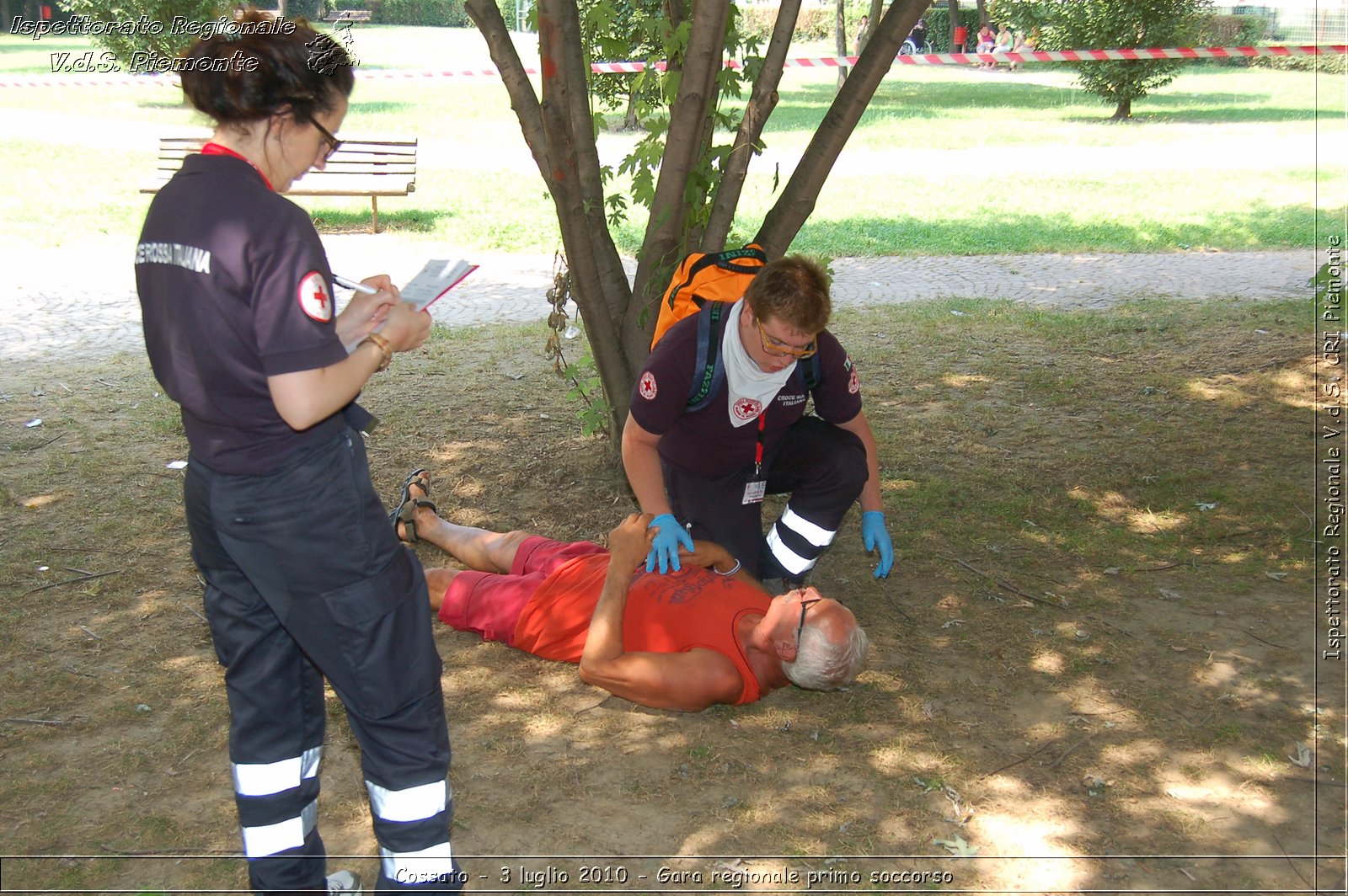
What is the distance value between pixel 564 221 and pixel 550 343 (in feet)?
2.76

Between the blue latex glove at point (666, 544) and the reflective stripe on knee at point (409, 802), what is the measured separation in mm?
1323

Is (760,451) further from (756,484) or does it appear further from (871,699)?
(871,699)

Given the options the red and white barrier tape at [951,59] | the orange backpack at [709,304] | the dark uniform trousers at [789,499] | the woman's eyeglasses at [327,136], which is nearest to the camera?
the woman's eyeglasses at [327,136]

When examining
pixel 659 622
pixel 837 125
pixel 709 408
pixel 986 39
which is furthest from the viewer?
pixel 986 39

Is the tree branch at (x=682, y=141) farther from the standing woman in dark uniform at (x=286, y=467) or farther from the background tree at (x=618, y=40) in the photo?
the standing woman in dark uniform at (x=286, y=467)

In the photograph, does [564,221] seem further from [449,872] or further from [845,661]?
[449,872]

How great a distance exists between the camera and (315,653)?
2150 mm

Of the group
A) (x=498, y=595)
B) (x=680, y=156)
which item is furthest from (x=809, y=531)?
(x=680, y=156)

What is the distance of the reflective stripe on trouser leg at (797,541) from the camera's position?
3848 millimetres

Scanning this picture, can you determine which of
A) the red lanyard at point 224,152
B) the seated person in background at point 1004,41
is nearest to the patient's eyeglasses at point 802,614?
the red lanyard at point 224,152

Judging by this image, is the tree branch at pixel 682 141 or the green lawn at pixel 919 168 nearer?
the tree branch at pixel 682 141

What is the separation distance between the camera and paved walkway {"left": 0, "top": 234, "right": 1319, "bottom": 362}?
24.9ft

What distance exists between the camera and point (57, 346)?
23.0ft

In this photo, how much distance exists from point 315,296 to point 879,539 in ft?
7.67
